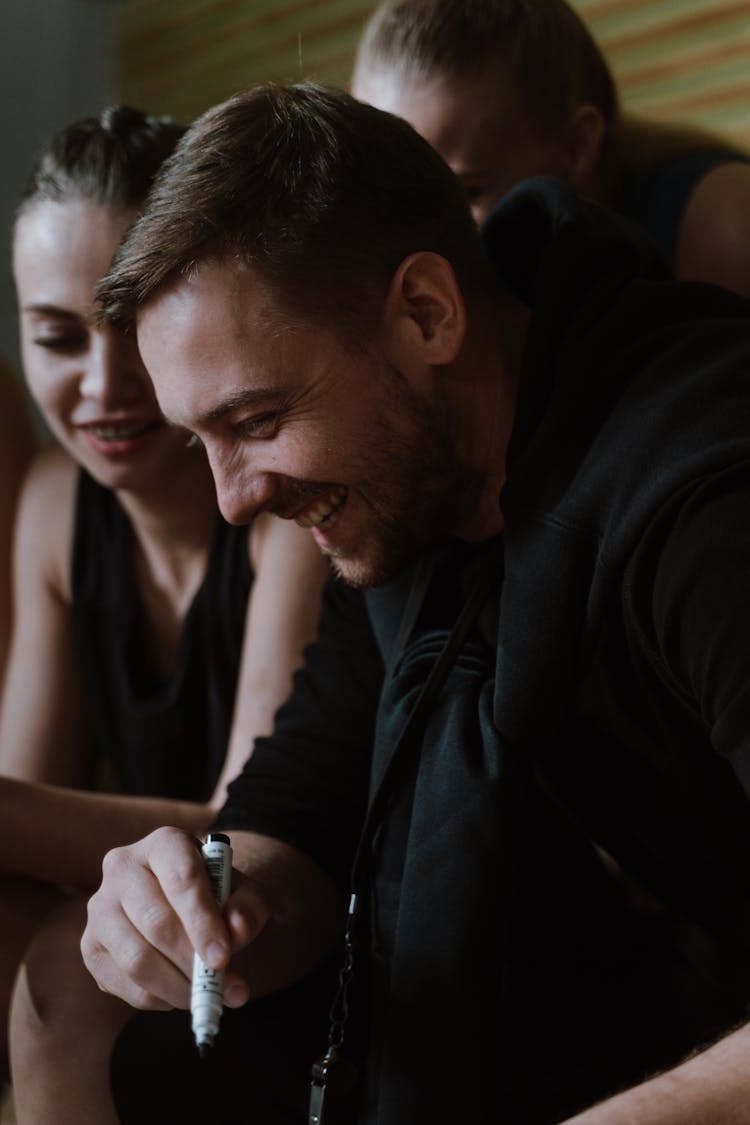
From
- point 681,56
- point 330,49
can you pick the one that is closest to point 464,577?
point 681,56

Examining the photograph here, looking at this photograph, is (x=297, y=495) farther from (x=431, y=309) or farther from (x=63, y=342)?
(x=63, y=342)

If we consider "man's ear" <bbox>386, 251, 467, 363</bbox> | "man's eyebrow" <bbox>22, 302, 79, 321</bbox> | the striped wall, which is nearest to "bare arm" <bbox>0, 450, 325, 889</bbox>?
"man's eyebrow" <bbox>22, 302, 79, 321</bbox>

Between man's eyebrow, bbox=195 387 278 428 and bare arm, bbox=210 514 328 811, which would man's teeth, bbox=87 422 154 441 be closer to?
bare arm, bbox=210 514 328 811

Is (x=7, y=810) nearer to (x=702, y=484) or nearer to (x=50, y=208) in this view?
(x=50, y=208)

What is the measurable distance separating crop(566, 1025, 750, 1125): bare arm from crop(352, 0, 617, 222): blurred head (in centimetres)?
88

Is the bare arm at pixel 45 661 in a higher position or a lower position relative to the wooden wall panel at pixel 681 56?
lower

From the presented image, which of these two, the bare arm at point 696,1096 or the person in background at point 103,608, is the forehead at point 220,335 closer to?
the person in background at point 103,608

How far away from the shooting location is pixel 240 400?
1.00 meters

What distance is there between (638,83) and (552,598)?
1.31m

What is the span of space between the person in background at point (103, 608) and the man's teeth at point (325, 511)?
1.02 ft

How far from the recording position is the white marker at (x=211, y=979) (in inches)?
32.7

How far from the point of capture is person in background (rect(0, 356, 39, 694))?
1662 millimetres

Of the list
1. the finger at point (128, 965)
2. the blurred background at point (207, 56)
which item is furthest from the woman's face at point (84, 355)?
the blurred background at point (207, 56)

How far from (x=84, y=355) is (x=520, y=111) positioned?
50 cm
